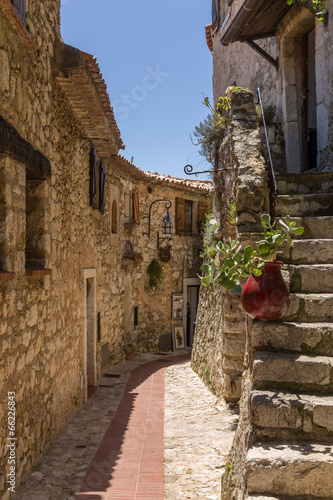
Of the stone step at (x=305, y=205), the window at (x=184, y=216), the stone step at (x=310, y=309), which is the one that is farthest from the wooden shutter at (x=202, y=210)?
the stone step at (x=310, y=309)

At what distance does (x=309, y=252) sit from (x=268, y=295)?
44.9 inches

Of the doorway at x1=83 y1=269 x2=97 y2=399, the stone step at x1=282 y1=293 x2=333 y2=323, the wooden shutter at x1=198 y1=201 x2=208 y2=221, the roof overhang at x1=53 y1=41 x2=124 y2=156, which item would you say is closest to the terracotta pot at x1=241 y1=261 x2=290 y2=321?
the stone step at x1=282 y1=293 x2=333 y2=323

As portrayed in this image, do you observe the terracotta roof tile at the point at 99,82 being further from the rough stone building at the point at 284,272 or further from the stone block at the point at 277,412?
the stone block at the point at 277,412

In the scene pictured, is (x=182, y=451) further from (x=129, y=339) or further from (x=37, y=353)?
(x=129, y=339)

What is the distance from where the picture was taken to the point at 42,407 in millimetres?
5117

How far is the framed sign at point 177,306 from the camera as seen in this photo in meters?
14.4

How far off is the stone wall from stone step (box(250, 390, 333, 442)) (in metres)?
1.13

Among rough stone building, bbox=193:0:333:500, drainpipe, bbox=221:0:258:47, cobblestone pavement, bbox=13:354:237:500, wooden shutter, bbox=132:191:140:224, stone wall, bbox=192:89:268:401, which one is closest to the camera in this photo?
rough stone building, bbox=193:0:333:500

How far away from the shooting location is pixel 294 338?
11.0ft

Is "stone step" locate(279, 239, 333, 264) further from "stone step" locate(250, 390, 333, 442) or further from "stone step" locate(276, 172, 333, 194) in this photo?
"stone step" locate(250, 390, 333, 442)

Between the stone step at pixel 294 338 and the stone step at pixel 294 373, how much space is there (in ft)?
0.51

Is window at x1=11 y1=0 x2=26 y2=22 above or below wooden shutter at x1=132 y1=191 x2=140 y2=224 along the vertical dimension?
above

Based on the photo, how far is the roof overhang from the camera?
18.6 ft

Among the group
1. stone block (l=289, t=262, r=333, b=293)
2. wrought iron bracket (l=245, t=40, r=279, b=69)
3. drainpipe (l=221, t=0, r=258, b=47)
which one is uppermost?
drainpipe (l=221, t=0, r=258, b=47)
